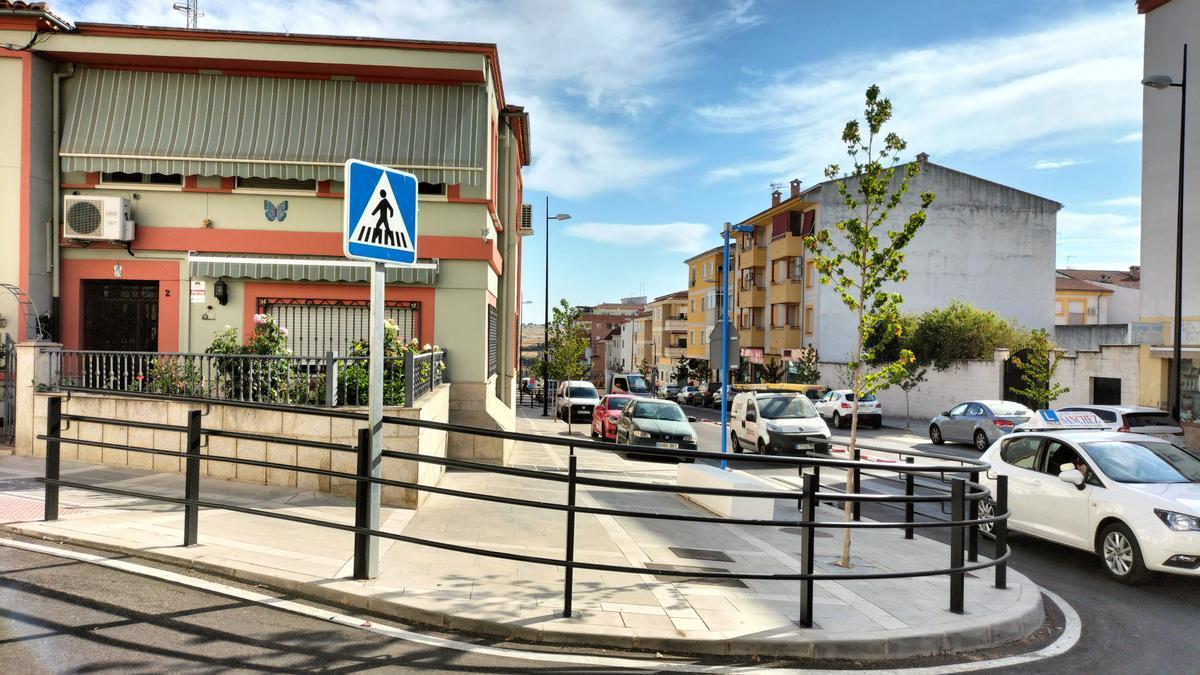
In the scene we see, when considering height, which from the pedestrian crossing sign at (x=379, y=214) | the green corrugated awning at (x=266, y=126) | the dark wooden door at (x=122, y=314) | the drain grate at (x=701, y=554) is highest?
the green corrugated awning at (x=266, y=126)

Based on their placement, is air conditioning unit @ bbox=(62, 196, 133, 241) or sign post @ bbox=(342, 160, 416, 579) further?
air conditioning unit @ bbox=(62, 196, 133, 241)

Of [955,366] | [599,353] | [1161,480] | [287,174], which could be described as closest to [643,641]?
[1161,480]

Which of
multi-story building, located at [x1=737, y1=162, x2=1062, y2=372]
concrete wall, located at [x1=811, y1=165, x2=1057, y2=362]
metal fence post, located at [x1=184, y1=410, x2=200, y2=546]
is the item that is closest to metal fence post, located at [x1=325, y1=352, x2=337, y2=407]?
metal fence post, located at [x1=184, y1=410, x2=200, y2=546]

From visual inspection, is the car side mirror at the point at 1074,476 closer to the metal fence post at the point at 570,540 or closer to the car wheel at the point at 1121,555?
the car wheel at the point at 1121,555

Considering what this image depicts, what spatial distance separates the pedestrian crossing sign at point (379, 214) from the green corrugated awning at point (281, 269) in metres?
7.58

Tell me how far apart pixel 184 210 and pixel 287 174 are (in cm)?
185

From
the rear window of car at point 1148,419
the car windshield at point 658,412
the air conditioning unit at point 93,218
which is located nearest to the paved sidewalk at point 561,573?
the air conditioning unit at point 93,218

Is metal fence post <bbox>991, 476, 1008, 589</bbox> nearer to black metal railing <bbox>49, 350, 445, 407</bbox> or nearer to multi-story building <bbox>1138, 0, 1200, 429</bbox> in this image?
black metal railing <bbox>49, 350, 445, 407</bbox>

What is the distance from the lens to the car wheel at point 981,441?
76.0ft

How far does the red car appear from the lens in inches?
890

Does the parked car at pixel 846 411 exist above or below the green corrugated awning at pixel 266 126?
below

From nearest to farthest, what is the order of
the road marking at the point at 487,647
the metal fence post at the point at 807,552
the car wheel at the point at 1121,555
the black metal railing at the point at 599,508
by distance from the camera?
1. the road marking at the point at 487,647
2. the black metal railing at the point at 599,508
3. the metal fence post at the point at 807,552
4. the car wheel at the point at 1121,555

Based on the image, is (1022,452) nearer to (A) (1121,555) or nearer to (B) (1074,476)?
(B) (1074,476)

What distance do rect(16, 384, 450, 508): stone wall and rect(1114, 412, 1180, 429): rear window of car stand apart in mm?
15443
